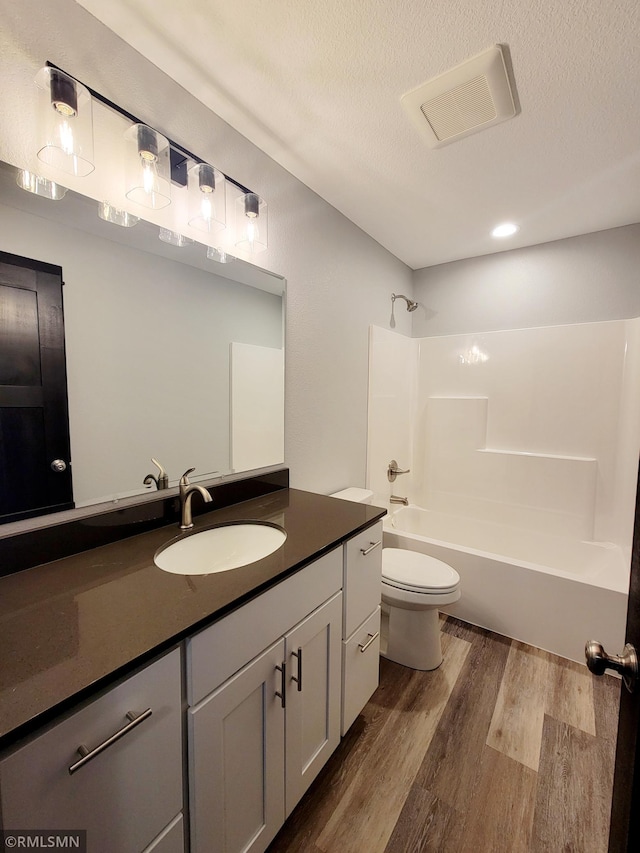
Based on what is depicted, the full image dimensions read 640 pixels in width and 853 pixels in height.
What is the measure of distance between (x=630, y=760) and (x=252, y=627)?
0.73 meters

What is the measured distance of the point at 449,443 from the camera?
2.83 m

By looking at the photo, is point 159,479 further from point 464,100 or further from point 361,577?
point 464,100

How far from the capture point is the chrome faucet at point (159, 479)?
4.04 feet

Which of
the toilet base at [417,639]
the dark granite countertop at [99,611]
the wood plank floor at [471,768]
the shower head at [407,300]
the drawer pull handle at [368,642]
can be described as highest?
the shower head at [407,300]

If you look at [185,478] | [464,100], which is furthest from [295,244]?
[185,478]

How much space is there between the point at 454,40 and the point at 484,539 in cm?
272

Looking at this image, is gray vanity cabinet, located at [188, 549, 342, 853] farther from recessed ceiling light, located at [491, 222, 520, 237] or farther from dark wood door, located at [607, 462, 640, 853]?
recessed ceiling light, located at [491, 222, 520, 237]

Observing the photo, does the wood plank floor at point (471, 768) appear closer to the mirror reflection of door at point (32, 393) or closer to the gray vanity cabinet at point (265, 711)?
the gray vanity cabinet at point (265, 711)

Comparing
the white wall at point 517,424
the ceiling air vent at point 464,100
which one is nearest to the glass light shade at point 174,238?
the ceiling air vent at point 464,100

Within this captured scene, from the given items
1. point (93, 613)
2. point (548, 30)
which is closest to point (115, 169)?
point (93, 613)

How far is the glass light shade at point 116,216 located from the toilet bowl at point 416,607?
1813 millimetres

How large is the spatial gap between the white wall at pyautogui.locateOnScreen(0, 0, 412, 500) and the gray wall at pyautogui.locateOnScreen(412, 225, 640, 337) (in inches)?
11.7

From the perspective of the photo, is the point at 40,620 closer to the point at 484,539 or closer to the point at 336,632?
the point at 336,632

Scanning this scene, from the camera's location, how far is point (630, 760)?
58 centimetres
